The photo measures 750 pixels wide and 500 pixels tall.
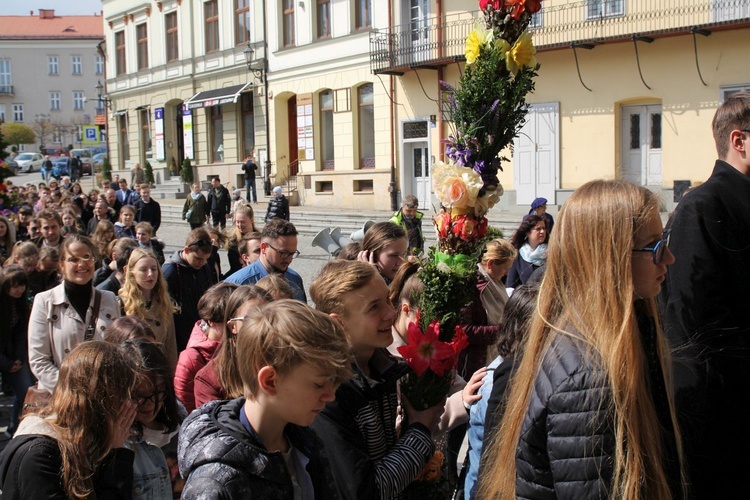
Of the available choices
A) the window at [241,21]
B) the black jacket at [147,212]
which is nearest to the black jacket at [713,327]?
the black jacket at [147,212]

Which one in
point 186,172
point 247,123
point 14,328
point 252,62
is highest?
point 252,62

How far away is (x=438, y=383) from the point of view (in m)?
3.15

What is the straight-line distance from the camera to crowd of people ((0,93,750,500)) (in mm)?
1942

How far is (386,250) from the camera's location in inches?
193

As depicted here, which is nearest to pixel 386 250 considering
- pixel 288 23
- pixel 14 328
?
pixel 14 328

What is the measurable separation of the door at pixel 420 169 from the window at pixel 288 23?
6980 millimetres

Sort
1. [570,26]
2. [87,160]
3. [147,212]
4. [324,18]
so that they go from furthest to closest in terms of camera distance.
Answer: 1. [87,160]
2. [324,18]
3. [570,26]
4. [147,212]

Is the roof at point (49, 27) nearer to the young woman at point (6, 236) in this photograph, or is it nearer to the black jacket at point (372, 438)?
the young woman at point (6, 236)

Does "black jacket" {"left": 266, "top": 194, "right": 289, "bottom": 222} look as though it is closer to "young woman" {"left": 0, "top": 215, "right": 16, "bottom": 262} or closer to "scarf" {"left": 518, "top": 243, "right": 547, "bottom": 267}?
"young woman" {"left": 0, "top": 215, "right": 16, "bottom": 262}

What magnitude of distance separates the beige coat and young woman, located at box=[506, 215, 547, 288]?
386 centimetres

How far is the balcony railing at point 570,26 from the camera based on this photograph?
57.9ft

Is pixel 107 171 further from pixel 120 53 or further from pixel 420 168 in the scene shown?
pixel 420 168

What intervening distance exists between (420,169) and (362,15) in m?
5.55

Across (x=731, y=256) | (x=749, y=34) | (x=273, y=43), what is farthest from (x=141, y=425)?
(x=273, y=43)
